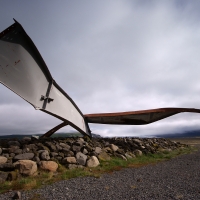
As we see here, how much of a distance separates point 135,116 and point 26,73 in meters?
7.94

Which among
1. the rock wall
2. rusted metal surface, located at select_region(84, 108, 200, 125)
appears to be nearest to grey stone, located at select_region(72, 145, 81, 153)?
the rock wall

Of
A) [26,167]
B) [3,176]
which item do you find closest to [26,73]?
[26,167]

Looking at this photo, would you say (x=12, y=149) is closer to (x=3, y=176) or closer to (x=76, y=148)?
(x=3, y=176)

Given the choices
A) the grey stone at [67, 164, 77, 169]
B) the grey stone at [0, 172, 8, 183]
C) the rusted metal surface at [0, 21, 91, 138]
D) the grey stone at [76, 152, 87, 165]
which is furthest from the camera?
the grey stone at [76, 152, 87, 165]

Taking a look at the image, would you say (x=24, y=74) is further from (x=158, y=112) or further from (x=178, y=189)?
(x=158, y=112)

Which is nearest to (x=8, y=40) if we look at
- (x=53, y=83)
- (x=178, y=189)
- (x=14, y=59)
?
(x=14, y=59)

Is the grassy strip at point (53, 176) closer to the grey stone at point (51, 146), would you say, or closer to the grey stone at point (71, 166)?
the grey stone at point (71, 166)

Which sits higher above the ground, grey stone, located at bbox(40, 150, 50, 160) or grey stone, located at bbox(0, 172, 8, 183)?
grey stone, located at bbox(40, 150, 50, 160)

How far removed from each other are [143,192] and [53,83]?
19.5ft

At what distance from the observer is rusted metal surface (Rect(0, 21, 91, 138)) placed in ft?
19.2

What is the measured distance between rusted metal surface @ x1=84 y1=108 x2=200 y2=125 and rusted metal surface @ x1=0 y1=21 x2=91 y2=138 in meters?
4.19

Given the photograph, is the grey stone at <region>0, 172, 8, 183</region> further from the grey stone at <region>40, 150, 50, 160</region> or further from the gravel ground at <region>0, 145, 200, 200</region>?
the grey stone at <region>40, 150, 50, 160</region>

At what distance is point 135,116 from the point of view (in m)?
12.0

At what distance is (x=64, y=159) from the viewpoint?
7438 millimetres
